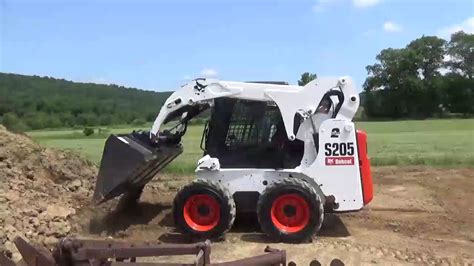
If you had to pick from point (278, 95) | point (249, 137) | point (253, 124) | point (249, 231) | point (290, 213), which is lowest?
point (249, 231)

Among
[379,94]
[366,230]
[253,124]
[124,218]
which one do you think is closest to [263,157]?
[253,124]

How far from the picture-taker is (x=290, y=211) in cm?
891

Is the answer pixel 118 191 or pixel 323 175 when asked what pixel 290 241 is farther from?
pixel 118 191

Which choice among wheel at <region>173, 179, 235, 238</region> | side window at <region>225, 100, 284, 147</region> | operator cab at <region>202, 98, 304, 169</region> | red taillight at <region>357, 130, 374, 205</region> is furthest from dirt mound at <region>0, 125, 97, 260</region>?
red taillight at <region>357, 130, 374, 205</region>

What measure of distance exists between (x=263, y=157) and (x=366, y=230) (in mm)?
1936

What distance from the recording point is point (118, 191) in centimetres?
911

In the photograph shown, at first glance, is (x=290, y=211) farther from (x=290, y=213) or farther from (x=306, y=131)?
(x=306, y=131)

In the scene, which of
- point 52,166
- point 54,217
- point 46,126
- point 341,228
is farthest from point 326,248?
point 46,126

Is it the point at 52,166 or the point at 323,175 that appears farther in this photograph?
the point at 52,166

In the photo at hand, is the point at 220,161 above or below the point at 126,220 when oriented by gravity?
above

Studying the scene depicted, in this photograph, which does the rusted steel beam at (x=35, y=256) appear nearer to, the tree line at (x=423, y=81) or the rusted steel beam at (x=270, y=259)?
the rusted steel beam at (x=270, y=259)

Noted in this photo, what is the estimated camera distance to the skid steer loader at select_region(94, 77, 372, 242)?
29.1 ft

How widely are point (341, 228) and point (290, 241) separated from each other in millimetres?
1378

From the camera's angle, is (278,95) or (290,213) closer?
(290,213)
